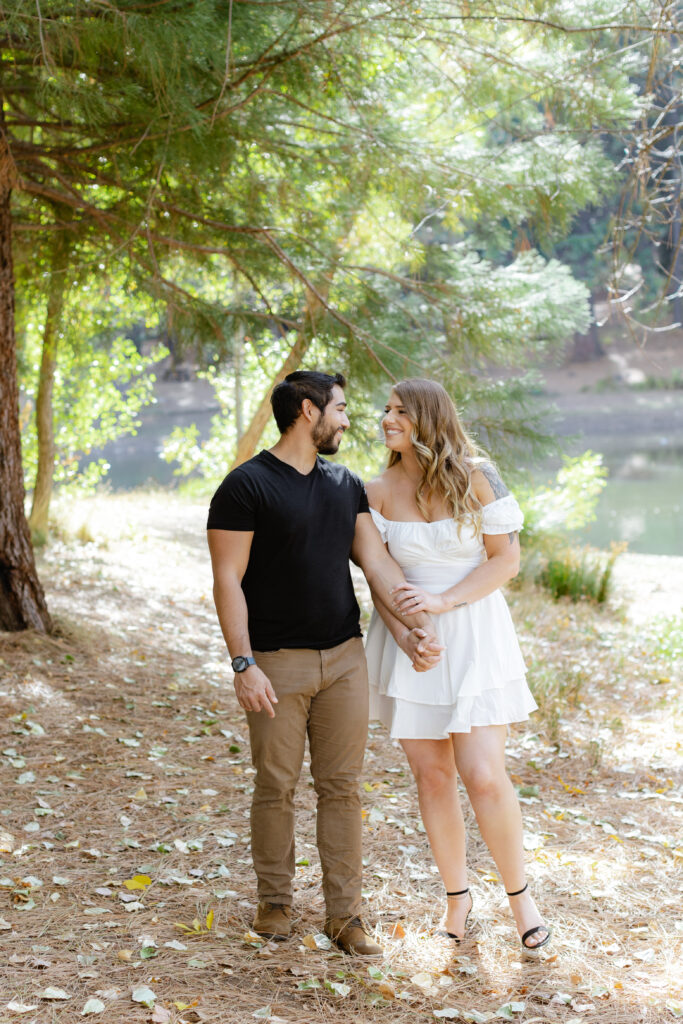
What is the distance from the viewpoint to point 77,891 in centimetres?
309

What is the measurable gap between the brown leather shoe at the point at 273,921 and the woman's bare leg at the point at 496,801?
630 millimetres

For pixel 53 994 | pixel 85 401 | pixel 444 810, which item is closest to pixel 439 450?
pixel 444 810

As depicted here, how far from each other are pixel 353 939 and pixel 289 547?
114 cm

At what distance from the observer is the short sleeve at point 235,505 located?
2.65 meters

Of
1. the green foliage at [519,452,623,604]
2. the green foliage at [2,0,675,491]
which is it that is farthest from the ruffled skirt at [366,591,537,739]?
the green foliage at [519,452,623,604]

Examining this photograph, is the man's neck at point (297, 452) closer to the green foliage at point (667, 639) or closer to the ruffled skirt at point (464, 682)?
the ruffled skirt at point (464, 682)

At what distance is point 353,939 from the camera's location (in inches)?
109

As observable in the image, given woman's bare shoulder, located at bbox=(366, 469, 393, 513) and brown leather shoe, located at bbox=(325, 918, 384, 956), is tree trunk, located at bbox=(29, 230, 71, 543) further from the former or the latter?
brown leather shoe, located at bbox=(325, 918, 384, 956)

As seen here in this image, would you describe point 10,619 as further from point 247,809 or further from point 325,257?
point 325,257

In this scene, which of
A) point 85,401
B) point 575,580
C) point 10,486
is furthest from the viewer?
point 85,401

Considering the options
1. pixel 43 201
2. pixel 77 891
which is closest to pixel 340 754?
pixel 77 891

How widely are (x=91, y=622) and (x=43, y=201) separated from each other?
8.79ft

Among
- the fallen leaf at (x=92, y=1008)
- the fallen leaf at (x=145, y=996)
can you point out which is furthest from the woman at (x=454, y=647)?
the fallen leaf at (x=92, y=1008)

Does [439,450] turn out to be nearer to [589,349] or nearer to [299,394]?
[299,394]
